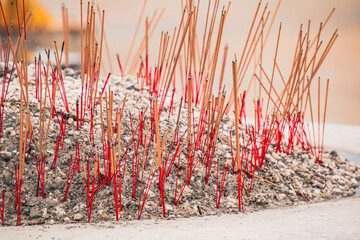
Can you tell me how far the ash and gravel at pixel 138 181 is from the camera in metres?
1.14

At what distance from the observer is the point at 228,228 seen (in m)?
0.99

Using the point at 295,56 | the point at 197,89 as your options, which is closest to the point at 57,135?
the point at 197,89

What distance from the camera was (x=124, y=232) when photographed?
98cm

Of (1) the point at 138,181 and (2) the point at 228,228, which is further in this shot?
(1) the point at 138,181

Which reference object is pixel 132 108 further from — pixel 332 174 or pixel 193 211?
pixel 332 174

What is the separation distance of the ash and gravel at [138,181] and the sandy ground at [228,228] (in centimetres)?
7

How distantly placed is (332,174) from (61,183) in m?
1.06

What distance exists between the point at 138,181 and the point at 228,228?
37 centimetres

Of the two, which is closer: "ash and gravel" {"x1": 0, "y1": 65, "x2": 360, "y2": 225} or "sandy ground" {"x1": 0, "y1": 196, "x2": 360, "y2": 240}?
"sandy ground" {"x1": 0, "y1": 196, "x2": 360, "y2": 240}

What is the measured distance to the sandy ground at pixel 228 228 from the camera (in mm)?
929

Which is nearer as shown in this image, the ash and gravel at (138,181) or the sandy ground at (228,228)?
the sandy ground at (228,228)

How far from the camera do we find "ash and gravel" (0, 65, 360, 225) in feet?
3.74

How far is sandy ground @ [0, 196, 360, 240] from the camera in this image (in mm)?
929

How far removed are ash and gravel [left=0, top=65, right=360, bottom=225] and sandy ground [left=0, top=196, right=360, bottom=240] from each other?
7 centimetres
